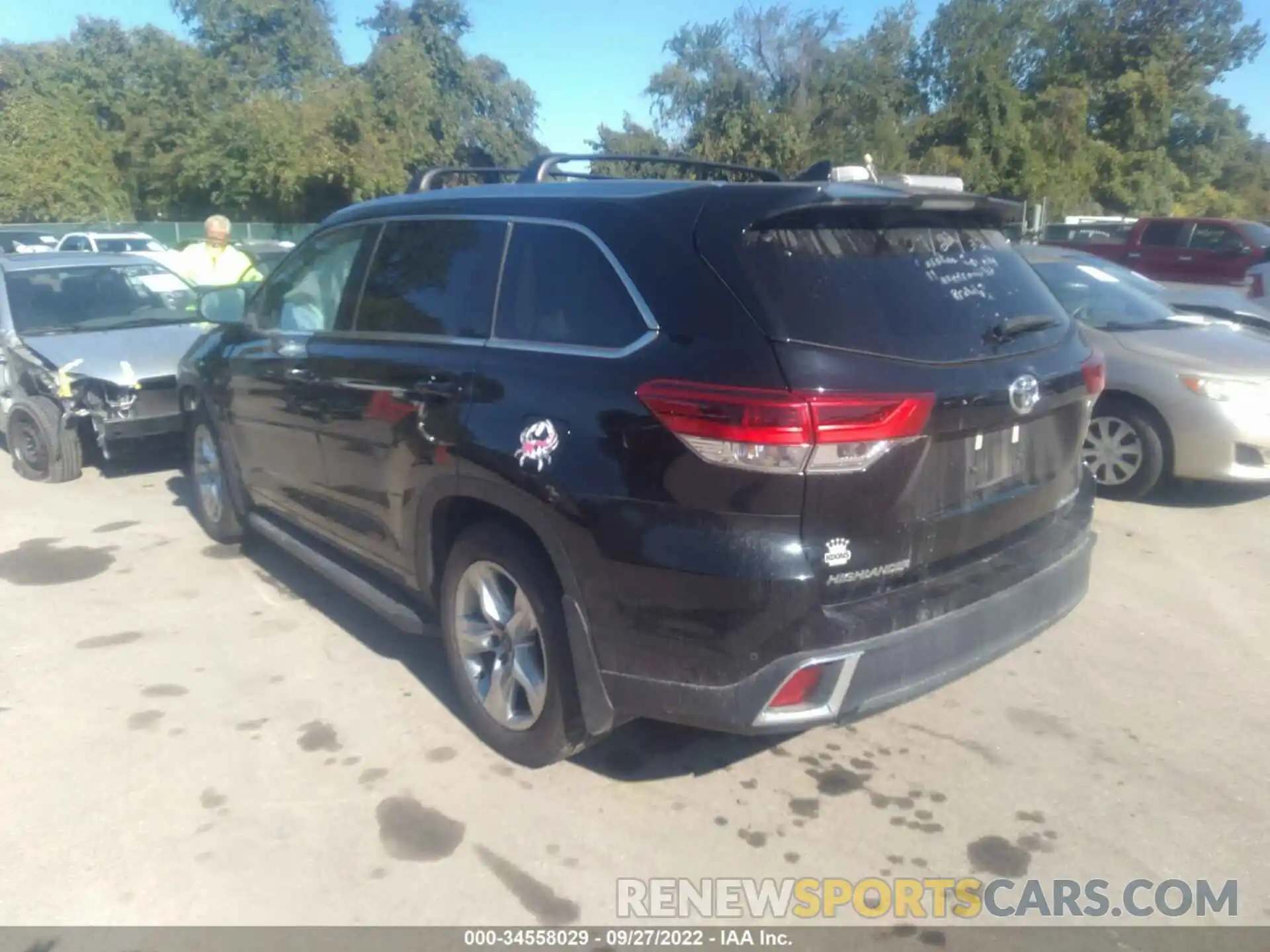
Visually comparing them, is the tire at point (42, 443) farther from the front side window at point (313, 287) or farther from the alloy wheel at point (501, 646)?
the alloy wheel at point (501, 646)

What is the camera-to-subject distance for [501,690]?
3859mm

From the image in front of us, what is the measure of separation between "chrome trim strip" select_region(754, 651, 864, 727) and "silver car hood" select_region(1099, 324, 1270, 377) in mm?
4680

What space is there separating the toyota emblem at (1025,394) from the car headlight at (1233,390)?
3.76 metres

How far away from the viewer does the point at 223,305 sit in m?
5.88

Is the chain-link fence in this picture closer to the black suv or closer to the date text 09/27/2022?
the black suv

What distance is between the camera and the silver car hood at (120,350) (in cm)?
765

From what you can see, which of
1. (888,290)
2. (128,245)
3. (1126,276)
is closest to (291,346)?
(888,290)

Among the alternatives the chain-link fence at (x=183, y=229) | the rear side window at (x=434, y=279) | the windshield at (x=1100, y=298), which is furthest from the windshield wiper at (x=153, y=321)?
the chain-link fence at (x=183, y=229)

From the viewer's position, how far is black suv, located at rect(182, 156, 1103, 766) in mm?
2957

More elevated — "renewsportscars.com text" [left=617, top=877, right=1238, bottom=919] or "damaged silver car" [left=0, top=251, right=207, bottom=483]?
"damaged silver car" [left=0, top=251, right=207, bottom=483]

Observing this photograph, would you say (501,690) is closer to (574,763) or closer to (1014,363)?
(574,763)

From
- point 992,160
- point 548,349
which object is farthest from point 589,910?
point 992,160

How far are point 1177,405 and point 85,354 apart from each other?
7.23 meters

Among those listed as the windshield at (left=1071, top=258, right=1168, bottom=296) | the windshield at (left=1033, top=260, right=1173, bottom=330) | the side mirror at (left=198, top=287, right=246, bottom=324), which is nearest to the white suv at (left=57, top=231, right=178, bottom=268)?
the side mirror at (left=198, top=287, right=246, bottom=324)
